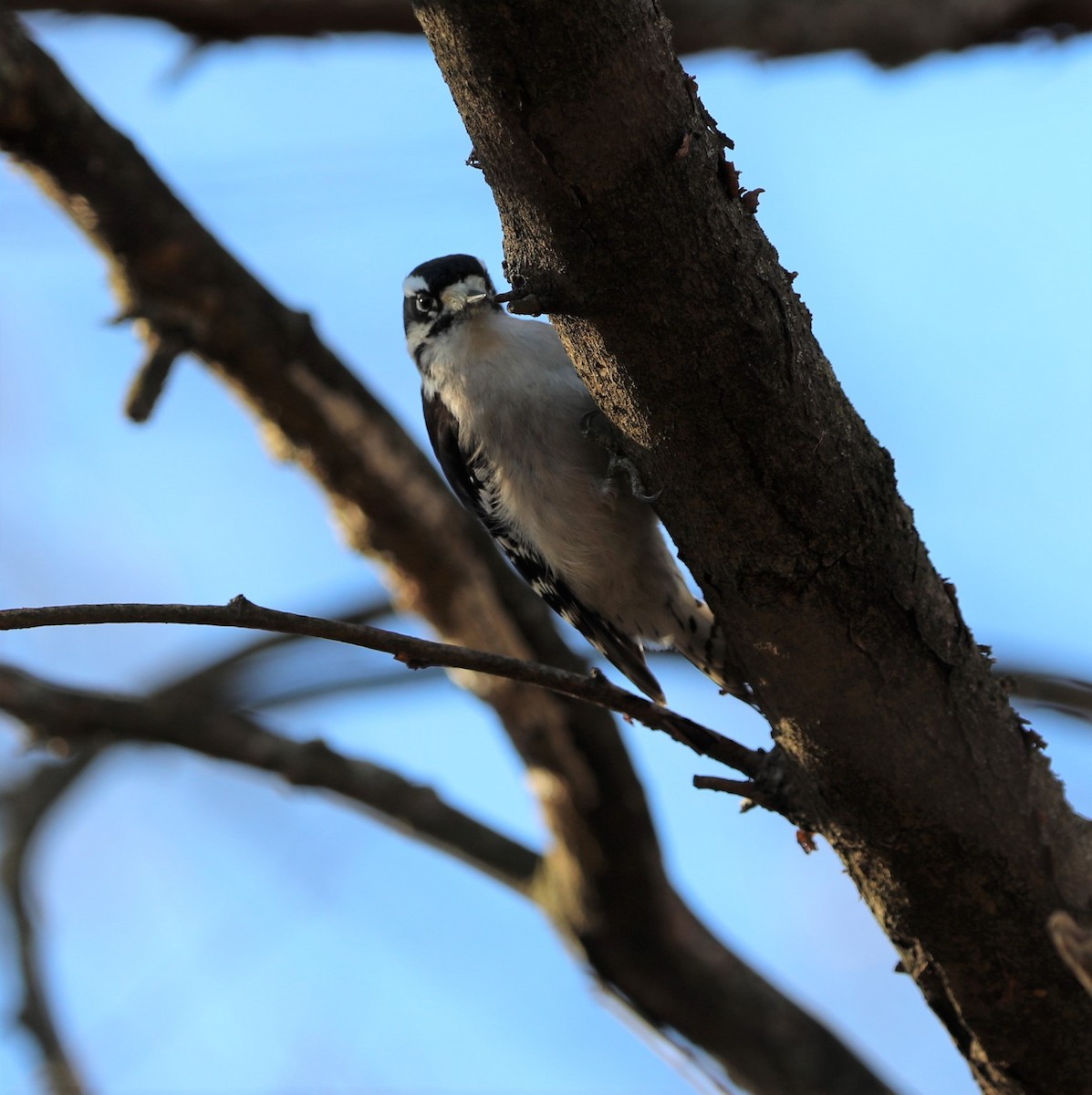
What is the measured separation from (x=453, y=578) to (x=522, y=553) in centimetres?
33

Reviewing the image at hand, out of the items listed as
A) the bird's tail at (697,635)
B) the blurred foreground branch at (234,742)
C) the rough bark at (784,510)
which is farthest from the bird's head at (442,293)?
the rough bark at (784,510)

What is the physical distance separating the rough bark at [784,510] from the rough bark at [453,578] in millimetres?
1846

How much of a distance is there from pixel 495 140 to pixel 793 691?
3.92 feet

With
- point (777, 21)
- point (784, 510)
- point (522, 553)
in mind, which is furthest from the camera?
point (777, 21)

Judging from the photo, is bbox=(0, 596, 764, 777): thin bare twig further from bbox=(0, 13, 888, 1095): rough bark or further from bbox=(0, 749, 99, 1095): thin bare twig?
bbox=(0, 749, 99, 1095): thin bare twig

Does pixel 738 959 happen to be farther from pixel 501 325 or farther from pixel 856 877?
pixel 501 325

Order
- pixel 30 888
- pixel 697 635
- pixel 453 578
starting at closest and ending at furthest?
1. pixel 697 635
2. pixel 453 578
3. pixel 30 888

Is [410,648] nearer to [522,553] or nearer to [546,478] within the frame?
[546,478]

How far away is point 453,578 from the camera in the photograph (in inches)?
182

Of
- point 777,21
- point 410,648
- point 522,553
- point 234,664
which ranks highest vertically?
point 777,21

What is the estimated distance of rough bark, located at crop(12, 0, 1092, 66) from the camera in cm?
479

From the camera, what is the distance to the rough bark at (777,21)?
4.79 metres

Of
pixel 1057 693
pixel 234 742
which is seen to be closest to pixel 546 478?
pixel 234 742

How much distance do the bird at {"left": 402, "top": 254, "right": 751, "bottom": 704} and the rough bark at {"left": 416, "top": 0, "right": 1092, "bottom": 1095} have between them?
1.24 meters
